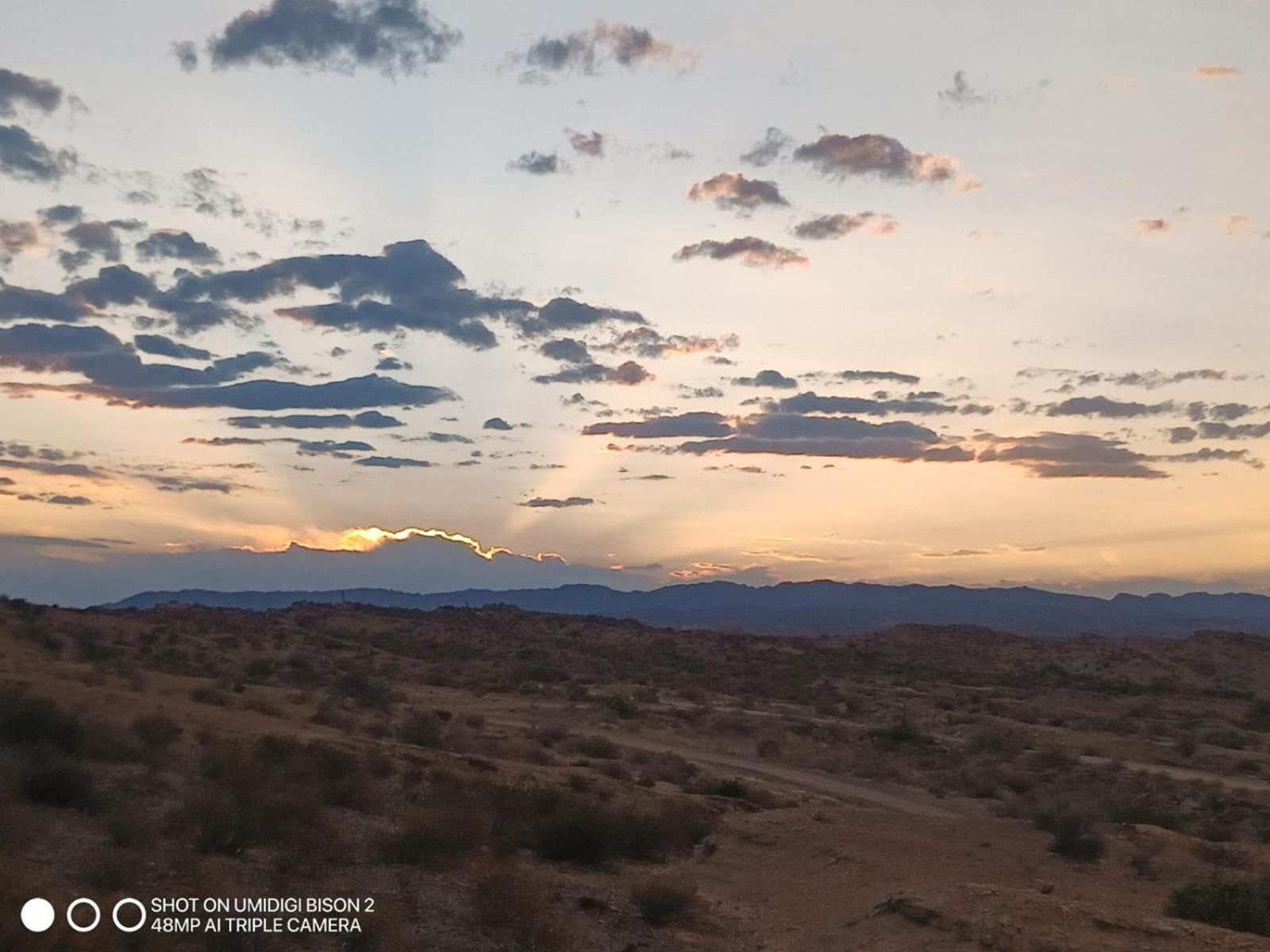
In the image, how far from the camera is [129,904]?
11.5m

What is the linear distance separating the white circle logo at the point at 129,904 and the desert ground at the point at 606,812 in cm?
23

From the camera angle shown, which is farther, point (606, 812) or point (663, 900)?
point (606, 812)

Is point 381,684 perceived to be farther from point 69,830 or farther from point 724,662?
point 724,662

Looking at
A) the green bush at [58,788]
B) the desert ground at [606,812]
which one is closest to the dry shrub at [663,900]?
the desert ground at [606,812]

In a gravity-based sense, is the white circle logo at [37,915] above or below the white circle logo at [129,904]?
above

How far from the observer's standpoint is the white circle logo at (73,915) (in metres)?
10.3

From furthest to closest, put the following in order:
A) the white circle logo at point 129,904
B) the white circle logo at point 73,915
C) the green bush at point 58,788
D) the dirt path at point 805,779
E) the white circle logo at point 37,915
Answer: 1. the dirt path at point 805,779
2. the green bush at point 58,788
3. the white circle logo at point 129,904
4. the white circle logo at point 73,915
5. the white circle logo at point 37,915

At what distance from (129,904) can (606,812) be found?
32.1 feet

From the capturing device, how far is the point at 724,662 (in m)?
75.6

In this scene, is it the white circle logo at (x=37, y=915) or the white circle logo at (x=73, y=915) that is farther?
the white circle logo at (x=73, y=915)

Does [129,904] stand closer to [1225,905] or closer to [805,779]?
[1225,905]

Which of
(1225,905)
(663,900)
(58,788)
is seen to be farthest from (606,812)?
(1225,905)

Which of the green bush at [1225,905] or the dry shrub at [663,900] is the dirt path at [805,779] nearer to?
the green bush at [1225,905]

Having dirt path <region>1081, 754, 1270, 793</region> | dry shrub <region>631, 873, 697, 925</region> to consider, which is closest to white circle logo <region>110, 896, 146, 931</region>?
dry shrub <region>631, 873, 697, 925</region>
